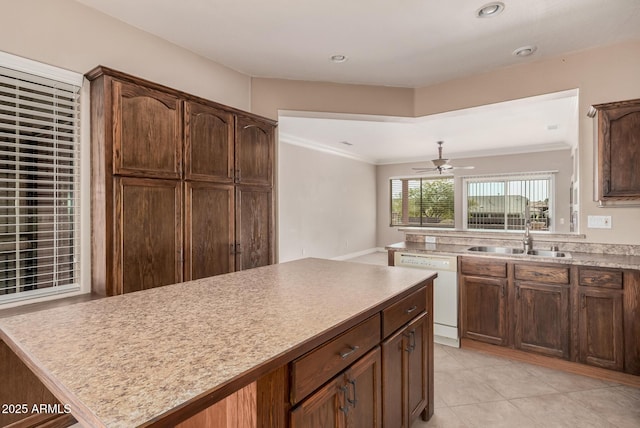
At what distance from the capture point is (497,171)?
7.86 metres

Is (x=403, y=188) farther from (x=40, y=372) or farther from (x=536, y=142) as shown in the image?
(x=40, y=372)

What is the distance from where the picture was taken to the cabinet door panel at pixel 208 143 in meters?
2.45

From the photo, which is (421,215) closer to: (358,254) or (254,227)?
(358,254)

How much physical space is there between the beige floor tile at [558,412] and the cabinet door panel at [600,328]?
473 mm

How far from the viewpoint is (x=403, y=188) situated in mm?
9398

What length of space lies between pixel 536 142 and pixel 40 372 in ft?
26.9

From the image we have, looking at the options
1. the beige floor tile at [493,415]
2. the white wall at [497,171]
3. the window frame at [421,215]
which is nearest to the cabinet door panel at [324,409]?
the beige floor tile at [493,415]

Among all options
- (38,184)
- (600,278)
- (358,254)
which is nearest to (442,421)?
(600,278)

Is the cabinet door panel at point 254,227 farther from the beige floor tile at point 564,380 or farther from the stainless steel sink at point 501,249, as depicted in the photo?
the beige floor tile at point 564,380

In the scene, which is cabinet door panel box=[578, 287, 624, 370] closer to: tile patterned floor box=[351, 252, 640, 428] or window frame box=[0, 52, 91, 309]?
tile patterned floor box=[351, 252, 640, 428]

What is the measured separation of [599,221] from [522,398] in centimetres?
163

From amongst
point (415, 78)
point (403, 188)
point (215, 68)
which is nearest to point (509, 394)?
point (415, 78)

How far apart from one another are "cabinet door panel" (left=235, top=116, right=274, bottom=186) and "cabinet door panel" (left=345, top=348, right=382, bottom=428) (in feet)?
6.27

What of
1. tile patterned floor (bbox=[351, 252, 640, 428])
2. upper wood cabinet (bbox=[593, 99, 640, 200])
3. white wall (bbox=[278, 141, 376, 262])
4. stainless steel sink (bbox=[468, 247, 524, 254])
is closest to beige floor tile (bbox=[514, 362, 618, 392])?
tile patterned floor (bbox=[351, 252, 640, 428])
